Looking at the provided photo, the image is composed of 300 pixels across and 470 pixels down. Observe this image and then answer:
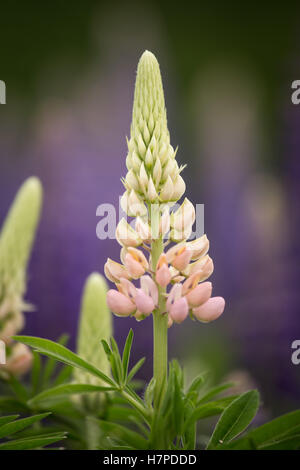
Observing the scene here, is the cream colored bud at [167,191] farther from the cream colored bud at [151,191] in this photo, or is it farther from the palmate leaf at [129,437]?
the palmate leaf at [129,437]

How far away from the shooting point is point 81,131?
1275 mm

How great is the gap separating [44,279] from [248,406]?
0.77 m

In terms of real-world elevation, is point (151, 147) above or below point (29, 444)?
above

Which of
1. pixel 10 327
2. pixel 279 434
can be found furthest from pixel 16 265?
pixel 279 434

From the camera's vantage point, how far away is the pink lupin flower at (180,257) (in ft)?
1.06

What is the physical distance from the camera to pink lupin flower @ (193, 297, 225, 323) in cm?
33

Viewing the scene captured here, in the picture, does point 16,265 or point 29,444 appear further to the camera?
point 16,265

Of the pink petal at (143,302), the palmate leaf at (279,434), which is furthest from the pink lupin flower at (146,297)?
the palmate leaf at (279,434)

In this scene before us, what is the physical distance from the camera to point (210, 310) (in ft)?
1.07

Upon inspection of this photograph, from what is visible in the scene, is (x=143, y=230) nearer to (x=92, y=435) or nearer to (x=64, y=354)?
(x=64, y=354)

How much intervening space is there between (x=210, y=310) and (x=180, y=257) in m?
0.04

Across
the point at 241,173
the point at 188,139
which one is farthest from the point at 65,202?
the point at 241,173

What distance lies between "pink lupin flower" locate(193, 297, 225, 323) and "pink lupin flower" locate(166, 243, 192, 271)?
0.09ft
